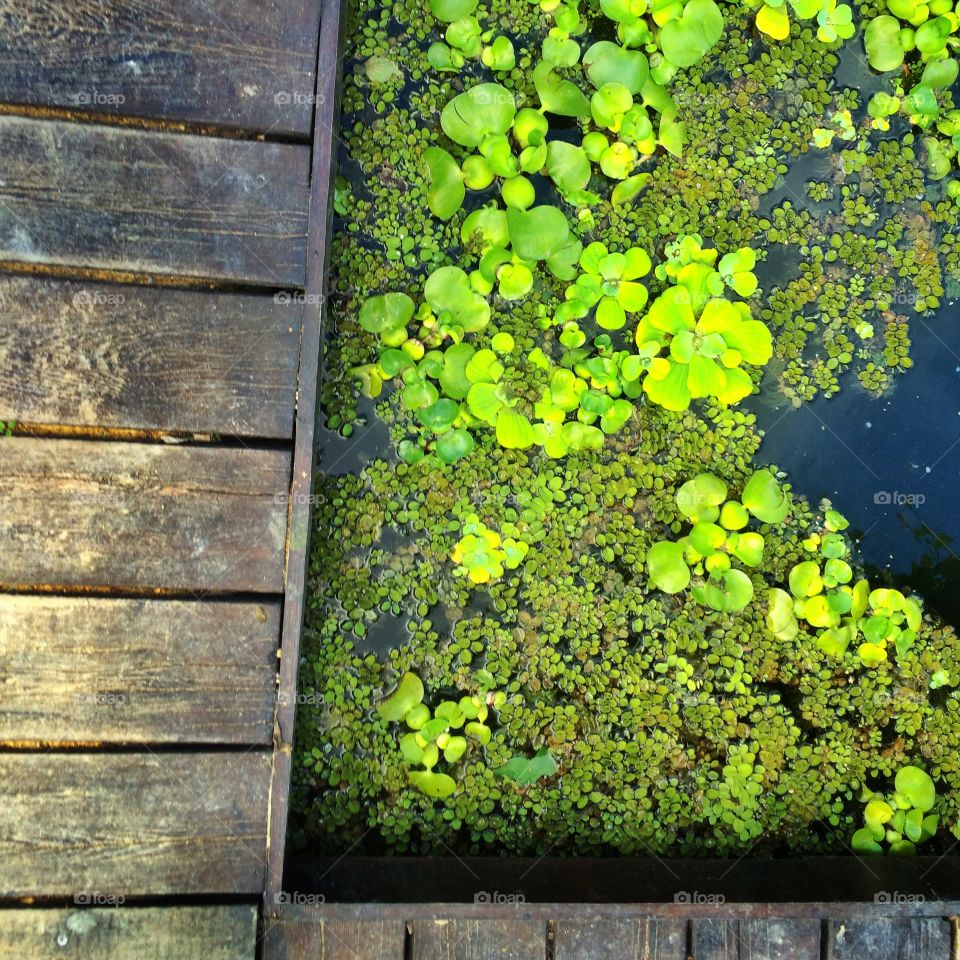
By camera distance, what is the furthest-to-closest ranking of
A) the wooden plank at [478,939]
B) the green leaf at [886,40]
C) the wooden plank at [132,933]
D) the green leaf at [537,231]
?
the green leaf at [886,40], the green leaf at [537,231], the wooden plank at [478,939], the wooden plank at [132,933]

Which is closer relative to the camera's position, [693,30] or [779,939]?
[779,939]

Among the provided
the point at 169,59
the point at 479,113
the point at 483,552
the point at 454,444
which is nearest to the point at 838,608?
the point at 483,552

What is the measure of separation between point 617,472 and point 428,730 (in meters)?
0.64

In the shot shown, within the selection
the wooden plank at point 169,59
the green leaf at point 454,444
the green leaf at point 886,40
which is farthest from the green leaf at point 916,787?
the wooden plank at point 169,59

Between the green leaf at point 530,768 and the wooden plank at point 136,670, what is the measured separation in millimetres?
494

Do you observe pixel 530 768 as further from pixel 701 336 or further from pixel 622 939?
pixel 701 336

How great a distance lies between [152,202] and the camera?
4.61 feet

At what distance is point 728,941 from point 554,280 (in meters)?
1.30

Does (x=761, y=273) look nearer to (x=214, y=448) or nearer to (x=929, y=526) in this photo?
(x=929, y=526)

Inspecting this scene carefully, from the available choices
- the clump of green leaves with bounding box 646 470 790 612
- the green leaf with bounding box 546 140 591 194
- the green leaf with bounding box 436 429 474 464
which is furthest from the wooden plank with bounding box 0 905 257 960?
the green leaf with bounding box 546 140 591 194

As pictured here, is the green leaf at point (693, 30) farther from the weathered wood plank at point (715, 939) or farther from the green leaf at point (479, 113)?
the weathered wood plank at point (715, 939)

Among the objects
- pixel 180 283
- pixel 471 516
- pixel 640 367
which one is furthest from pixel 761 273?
pixel 180 283

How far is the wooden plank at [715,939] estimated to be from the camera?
149 cm

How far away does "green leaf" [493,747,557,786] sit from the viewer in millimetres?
Answer: 1634
